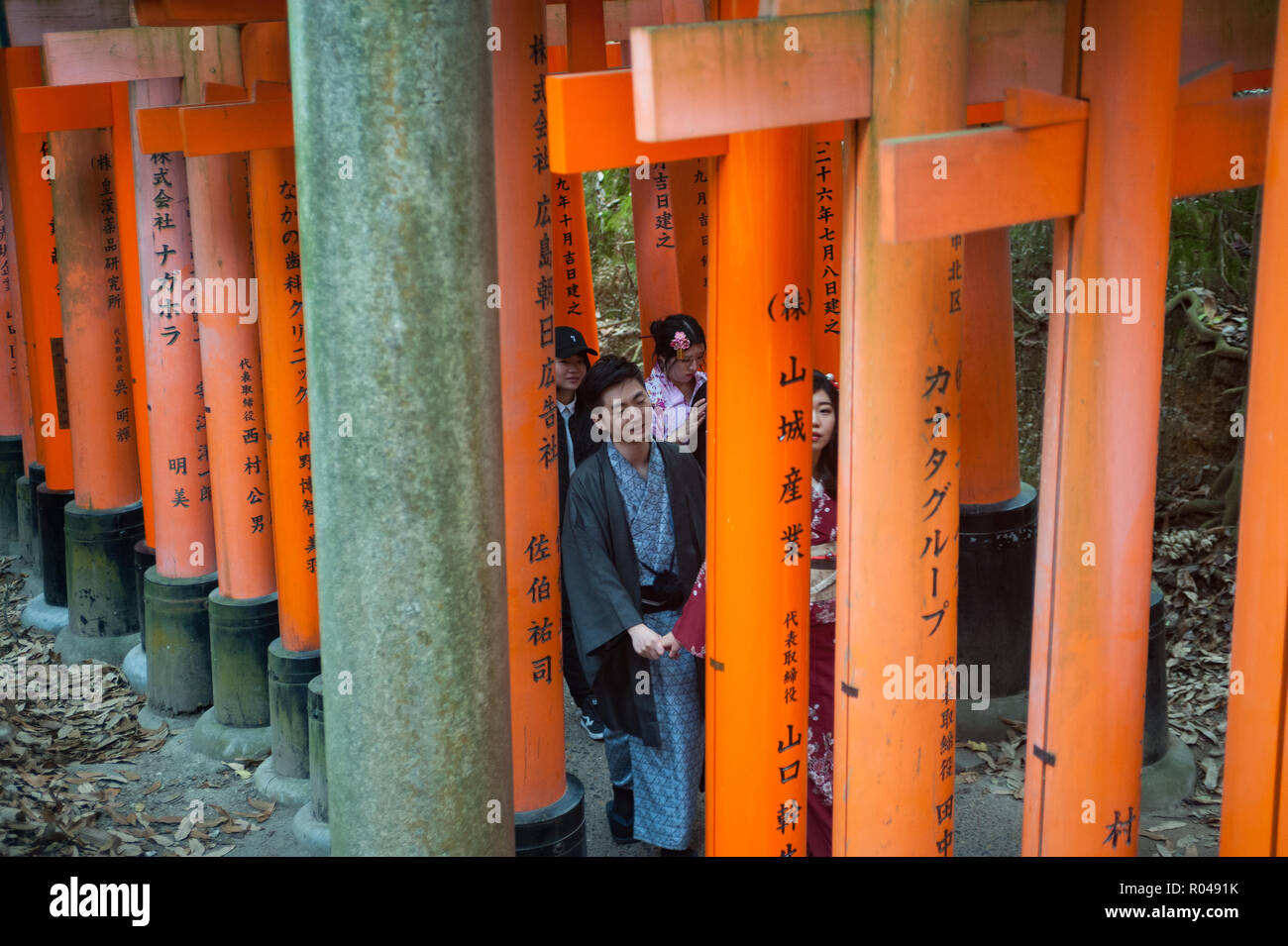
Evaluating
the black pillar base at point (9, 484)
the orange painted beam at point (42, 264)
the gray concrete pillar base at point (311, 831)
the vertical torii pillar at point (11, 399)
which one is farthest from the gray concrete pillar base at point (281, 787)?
the black pillar base at point (9, 484)

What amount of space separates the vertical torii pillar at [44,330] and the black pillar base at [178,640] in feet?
5.64

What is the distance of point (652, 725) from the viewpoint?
510 cm

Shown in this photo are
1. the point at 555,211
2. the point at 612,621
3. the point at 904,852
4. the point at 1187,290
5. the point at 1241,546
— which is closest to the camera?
the point at 1241,546

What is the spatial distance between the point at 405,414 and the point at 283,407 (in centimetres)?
273

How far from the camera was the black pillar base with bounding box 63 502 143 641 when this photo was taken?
24.7ft

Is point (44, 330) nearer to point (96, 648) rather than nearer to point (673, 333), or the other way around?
point (96, 648)

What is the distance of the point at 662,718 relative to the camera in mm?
5113

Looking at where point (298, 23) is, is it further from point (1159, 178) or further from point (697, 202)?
point (697, 202)

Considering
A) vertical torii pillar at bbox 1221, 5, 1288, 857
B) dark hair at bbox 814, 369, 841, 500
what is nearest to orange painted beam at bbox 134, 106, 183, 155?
dark hair at bbox 814, 369, 841, 500

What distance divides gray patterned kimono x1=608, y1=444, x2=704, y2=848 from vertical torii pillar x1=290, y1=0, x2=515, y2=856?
5.73 ft

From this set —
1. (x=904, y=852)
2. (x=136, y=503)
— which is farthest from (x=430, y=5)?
(x=136, y=503)

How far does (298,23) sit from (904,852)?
253cm

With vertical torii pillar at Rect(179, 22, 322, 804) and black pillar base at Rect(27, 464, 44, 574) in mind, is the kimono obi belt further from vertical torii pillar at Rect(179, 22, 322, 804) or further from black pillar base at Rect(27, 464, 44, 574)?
black pillar base at Rect(27, 464, 44, 574)

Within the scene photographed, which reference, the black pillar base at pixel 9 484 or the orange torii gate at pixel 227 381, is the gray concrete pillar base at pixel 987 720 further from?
the black pillar base at pixel 9 484
